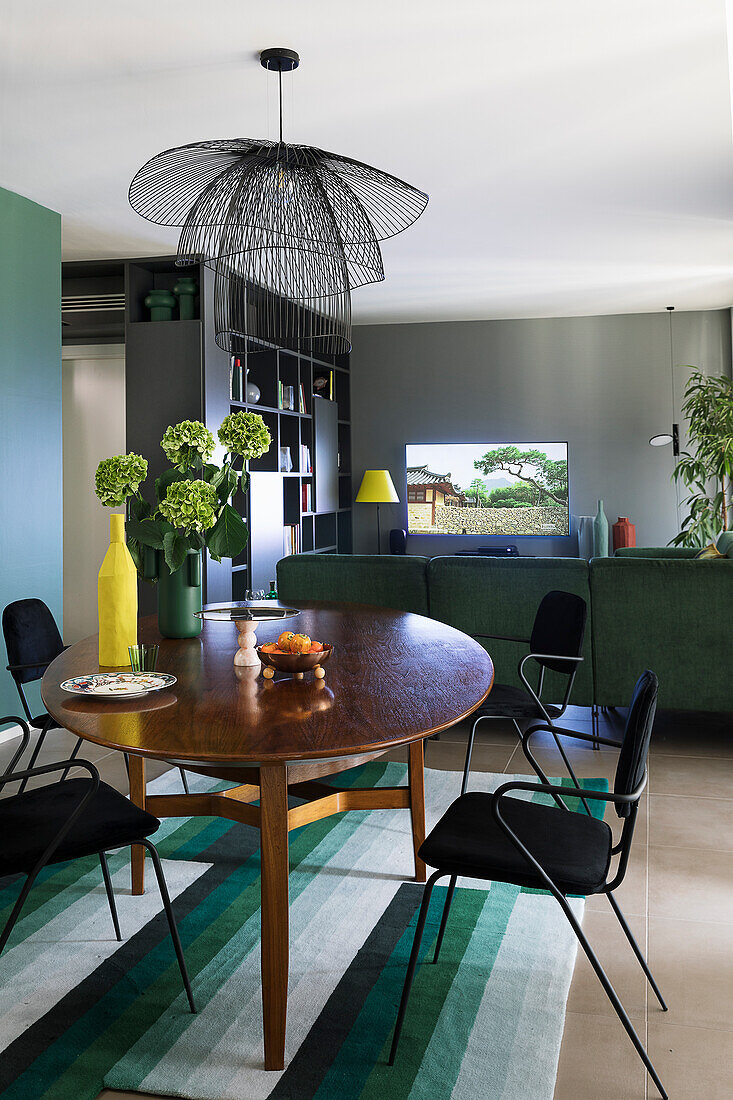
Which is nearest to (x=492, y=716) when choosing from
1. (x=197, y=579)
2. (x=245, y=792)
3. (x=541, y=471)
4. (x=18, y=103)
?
(x=245, y=792)

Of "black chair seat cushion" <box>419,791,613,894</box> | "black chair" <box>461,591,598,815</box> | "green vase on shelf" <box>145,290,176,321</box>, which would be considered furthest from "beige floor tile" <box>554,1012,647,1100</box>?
"green vase on shelf" <box>145,290,176,321</box>

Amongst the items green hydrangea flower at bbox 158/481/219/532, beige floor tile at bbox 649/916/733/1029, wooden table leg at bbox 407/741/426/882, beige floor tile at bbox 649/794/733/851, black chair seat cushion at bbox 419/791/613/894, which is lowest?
beige floor tile at bbox 649/916/733/1029

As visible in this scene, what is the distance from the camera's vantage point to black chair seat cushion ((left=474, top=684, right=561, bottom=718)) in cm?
312

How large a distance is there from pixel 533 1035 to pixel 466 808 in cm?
51

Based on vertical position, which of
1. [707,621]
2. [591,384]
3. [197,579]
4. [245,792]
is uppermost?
[591,384]

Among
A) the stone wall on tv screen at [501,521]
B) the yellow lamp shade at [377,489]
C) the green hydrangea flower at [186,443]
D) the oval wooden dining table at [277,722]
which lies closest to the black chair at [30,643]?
the oval wooden dining table at [277,722]

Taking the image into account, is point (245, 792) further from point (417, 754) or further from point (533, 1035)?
point (533, 1035)

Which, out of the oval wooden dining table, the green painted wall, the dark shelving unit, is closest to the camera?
the oval wooden dining table

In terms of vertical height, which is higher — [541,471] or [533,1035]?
[541,471]

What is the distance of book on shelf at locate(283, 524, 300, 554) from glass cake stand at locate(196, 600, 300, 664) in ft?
10.0

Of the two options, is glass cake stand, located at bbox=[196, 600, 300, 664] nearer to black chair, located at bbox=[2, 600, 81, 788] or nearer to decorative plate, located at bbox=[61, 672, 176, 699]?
decorative plate, located at bbox=[61, 672, 176, 699]

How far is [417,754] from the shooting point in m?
2.75

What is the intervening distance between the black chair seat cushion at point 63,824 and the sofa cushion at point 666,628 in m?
2.65

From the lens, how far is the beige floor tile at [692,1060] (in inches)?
71.1
